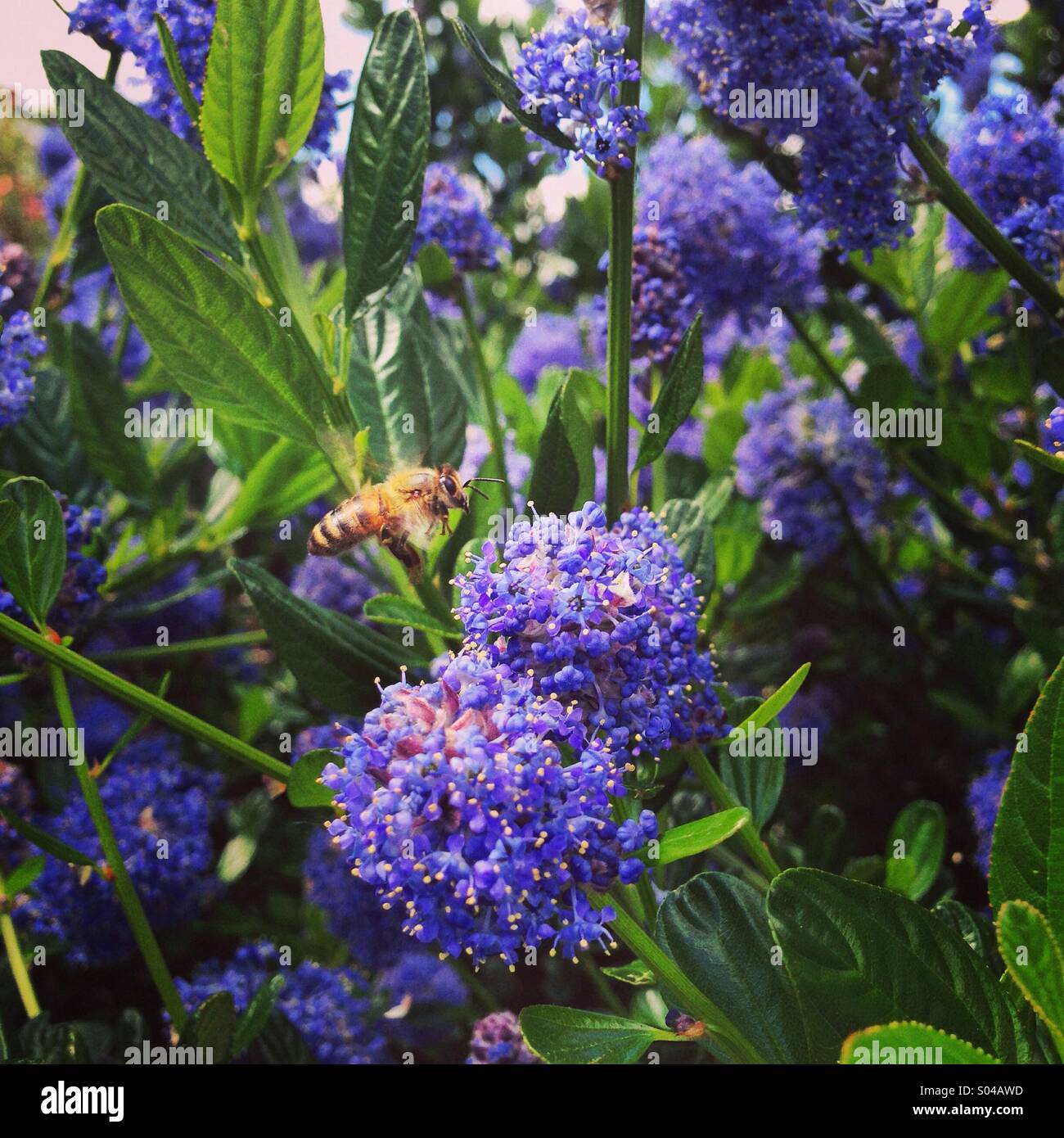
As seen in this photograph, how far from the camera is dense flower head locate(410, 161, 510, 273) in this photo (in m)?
2.35

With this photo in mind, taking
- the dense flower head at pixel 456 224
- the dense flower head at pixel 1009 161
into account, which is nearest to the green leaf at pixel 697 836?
the dense flower head at pixel 1009 161

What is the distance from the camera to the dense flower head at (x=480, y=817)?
1.03 m

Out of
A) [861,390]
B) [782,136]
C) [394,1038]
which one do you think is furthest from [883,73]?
[394,1038]

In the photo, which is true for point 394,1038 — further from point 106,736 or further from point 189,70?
point 189,70

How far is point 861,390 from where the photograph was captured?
230 cm

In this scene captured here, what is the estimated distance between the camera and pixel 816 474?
9.08 ft

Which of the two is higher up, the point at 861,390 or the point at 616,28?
the point at 616,28

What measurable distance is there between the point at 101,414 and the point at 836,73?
153 centimetres

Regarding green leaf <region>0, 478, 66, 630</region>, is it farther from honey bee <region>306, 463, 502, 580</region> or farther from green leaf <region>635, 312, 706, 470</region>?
green leaf <region>635, 312, 706, 470</region>

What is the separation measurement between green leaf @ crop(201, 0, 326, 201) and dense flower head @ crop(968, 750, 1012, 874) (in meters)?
1.68

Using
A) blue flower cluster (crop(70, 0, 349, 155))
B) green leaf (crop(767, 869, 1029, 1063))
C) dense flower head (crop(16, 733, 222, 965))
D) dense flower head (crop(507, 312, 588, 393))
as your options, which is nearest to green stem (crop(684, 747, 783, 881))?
green leaf (crop(767, 869, 1029, 1063))

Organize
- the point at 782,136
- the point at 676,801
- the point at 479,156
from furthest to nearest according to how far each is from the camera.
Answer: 1. the point at 479,156
2. the point at 676,801
3. the point at 782,136

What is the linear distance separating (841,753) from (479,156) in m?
2.23

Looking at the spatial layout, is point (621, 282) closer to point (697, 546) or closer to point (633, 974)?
point (697, 546)
